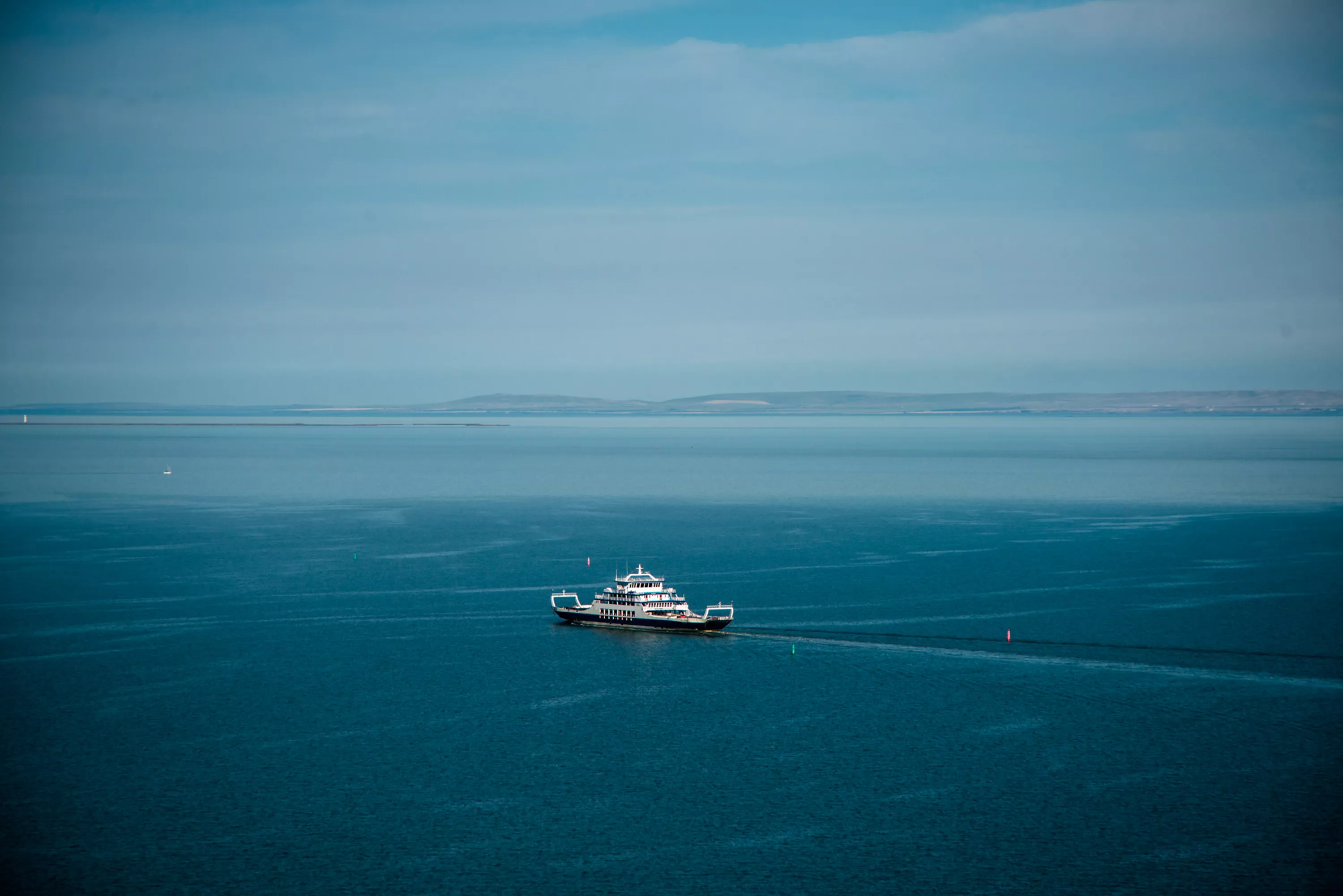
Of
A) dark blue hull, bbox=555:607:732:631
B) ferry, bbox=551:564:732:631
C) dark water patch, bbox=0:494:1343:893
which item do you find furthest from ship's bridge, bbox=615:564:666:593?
dark water patch, bbox=0:494:1343:893

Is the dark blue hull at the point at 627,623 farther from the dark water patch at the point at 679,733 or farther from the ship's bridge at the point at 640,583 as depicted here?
the ship's bridge at the point at 640,583

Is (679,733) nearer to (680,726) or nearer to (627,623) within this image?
(680,726)

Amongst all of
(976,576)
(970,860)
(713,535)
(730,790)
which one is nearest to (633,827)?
(730,790)

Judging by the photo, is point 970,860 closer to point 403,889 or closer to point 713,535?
point 403,889

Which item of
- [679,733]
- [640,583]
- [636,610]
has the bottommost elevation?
[679,733]

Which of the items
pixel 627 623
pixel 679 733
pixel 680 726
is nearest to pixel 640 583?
pixel 627 623
